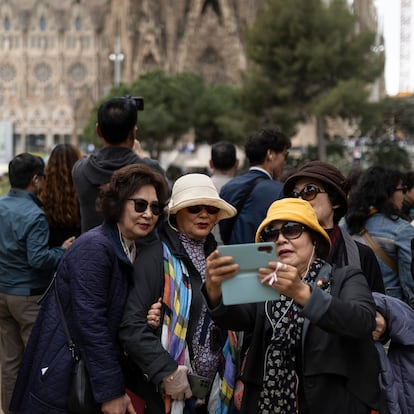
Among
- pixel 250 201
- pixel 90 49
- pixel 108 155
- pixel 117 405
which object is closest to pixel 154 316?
pixel 117 405

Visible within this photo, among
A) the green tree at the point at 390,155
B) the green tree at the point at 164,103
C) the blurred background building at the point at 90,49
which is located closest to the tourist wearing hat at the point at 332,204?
the green tree at the point at 390,155

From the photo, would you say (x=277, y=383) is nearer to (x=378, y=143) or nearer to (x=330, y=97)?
(x=330, y=97)

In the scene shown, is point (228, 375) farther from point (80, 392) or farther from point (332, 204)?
point (332, 204)

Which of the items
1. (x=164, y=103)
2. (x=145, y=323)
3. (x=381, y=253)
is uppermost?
(x=164, y=103)

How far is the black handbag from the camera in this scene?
9.05 feet

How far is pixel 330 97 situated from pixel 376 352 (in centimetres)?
1948

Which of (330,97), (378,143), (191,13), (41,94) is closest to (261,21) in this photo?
(330,97)

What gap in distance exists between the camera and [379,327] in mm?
2596

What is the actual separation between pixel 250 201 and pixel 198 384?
1618mm

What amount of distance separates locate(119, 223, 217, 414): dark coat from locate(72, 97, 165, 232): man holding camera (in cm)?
78

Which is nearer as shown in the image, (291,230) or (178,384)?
(291,230)

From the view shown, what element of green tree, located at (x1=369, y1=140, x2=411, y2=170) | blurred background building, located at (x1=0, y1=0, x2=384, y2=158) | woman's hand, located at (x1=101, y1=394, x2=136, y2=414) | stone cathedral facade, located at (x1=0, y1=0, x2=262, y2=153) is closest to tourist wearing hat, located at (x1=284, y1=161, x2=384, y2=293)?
woman's hand, located at (x1=101, y1=394, x2=136, y2=414)

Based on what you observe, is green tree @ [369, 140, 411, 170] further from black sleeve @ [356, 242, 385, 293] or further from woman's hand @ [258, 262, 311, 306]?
woman's hand @ [258, 262, 311, 306]

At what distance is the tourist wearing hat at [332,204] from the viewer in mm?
3045
